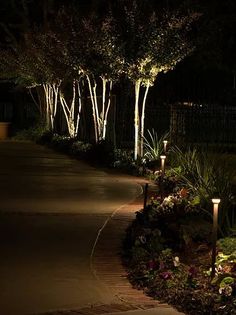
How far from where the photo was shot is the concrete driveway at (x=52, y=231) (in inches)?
282

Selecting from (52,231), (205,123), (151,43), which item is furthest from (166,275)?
(205,123)

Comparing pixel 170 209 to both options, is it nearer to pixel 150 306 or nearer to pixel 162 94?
pixel 150 306

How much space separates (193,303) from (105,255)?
255 centimetres

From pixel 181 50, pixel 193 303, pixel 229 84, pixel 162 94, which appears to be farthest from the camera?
pixel 229 84

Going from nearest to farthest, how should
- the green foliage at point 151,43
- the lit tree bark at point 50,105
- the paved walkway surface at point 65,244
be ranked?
1. the paved walkway surface at point 65,244
2. the green foliage at point 151,43
3. the lit tree bark at point 50,105

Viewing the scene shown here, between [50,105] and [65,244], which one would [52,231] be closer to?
[65,244]

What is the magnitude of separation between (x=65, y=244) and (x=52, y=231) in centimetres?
95

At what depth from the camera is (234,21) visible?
30047 mm

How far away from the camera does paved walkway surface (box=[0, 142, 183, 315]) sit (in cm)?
695

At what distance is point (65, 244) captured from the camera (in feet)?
31.4

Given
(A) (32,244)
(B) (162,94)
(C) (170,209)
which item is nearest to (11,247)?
(A) (32,244)

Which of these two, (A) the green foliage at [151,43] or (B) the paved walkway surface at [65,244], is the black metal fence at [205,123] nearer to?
(A) the green foliage at [151,43]

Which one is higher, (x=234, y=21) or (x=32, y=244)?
(x=234, y=21)

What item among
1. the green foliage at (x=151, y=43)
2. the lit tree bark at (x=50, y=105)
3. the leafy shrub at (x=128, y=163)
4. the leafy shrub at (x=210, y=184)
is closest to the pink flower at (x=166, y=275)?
the leafy shrub at (x=210, y=184)
